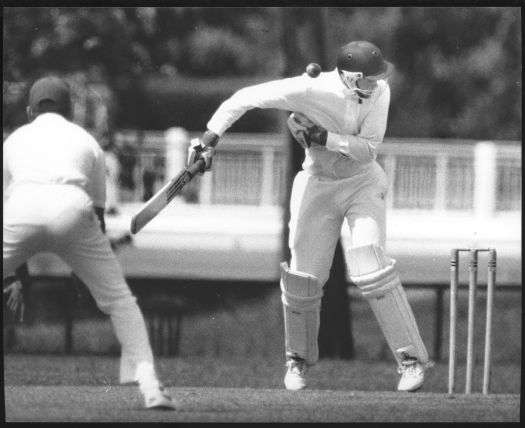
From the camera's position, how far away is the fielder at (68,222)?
7.77 metres

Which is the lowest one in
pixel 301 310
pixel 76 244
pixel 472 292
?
pixel 301 310

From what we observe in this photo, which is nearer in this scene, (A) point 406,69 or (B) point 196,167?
(B) point 196,167

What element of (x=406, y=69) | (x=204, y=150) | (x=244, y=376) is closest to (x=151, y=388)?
(x=204, y=150)

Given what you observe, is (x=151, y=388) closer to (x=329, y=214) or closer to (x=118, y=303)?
(x=118, y=303)

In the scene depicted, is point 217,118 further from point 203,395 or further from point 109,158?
point 109,158

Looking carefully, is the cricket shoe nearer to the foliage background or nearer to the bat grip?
the bat grip

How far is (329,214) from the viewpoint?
952 cm

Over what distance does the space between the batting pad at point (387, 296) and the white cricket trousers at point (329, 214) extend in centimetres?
10

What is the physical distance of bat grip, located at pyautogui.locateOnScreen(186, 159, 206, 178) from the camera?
29.5 feet

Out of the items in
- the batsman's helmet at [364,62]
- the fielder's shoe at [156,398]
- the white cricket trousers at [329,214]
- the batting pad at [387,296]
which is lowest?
the fielder's shoe at [156,398]

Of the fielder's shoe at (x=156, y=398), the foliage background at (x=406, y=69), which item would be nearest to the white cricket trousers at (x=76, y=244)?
the fielder's shoe at (x=156, y=398)

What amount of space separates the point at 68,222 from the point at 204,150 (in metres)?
1.50

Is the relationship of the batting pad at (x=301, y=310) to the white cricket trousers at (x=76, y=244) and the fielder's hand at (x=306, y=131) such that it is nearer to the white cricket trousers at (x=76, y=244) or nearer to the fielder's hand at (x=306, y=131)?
the fielder's hand at (x=306, y=131)

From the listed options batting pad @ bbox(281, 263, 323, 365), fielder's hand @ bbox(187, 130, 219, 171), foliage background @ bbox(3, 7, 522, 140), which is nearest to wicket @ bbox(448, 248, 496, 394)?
batting pad @ bbox(281, 263, 323, 365)
